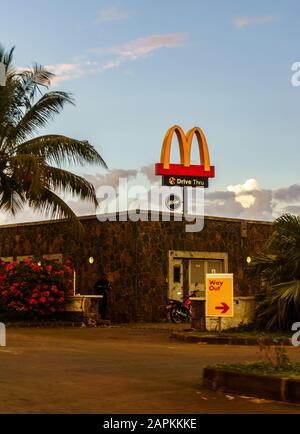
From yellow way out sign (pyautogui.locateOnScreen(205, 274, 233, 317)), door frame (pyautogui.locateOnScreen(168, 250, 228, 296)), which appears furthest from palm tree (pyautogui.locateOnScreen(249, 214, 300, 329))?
door frame (pyautogui.locateOnScreen(168, 250, 228, 296))

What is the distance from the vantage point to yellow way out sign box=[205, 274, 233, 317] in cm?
2045

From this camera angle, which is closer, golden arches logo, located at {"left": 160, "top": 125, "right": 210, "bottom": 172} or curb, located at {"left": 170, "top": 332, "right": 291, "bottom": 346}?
curb, located at {"left": 170, "top": 332, "right": 291, "bottom": 346}

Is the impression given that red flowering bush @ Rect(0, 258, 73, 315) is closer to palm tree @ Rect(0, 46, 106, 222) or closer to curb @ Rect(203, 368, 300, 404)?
palm tree @ Rect(0, 46, 106, 222)

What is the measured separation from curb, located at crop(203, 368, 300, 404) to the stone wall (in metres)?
18.2

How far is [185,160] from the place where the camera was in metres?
36.8

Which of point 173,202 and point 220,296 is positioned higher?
point 173,202

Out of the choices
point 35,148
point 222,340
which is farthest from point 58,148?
point 222,340

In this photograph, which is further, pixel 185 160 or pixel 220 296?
pixel 185 160

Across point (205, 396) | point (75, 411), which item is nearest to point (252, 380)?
point (205, 396)

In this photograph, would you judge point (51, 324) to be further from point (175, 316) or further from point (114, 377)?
point (114, 377)

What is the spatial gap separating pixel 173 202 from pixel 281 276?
46.1ft

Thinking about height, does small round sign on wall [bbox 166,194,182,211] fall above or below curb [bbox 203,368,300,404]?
above

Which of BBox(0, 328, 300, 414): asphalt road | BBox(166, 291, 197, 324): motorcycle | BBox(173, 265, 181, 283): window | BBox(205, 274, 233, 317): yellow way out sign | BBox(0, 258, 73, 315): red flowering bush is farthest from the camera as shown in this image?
BBox(173, 265, 181, 283): window

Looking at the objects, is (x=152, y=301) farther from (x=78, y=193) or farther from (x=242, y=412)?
(x=242, y=412)
